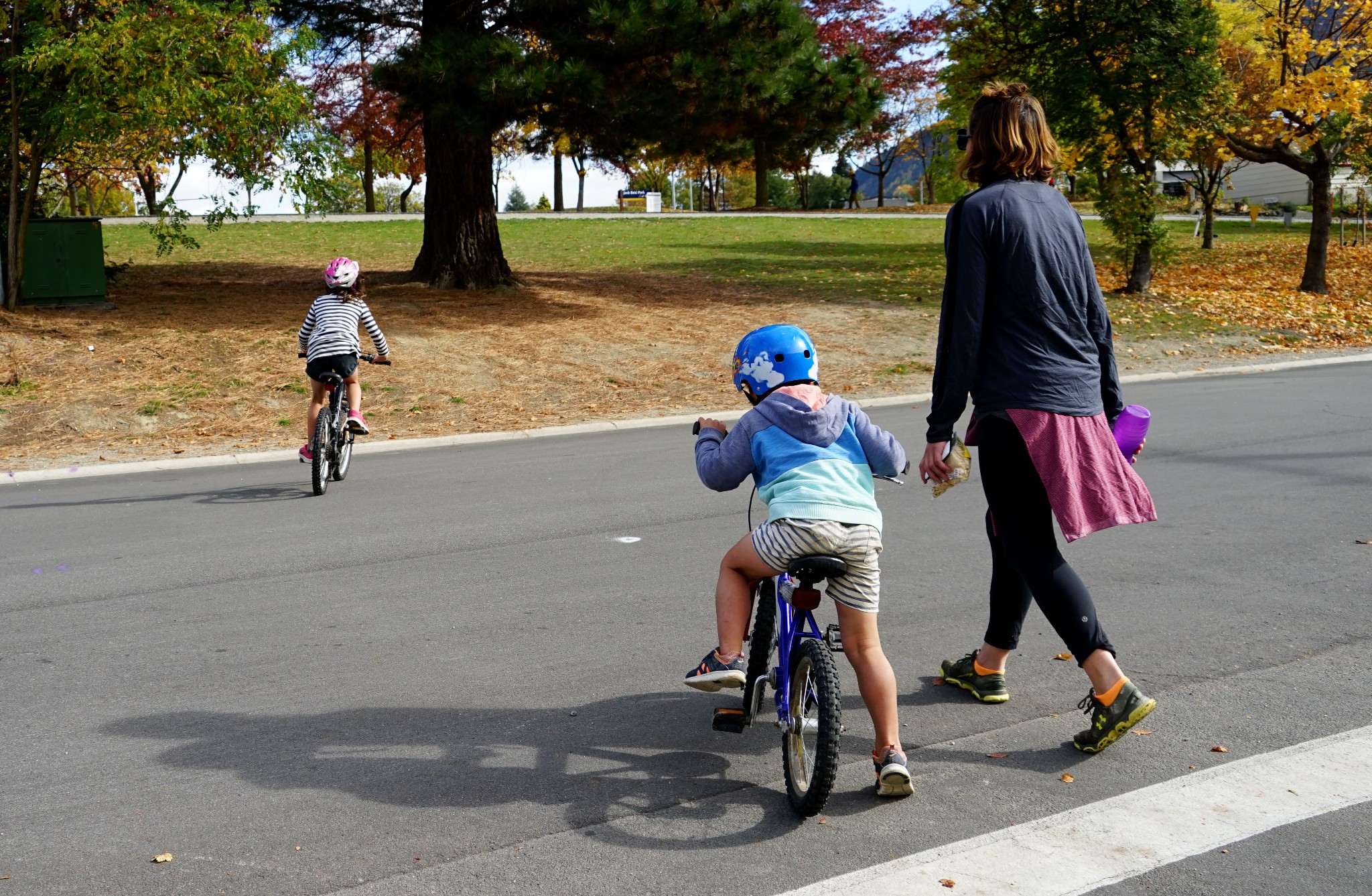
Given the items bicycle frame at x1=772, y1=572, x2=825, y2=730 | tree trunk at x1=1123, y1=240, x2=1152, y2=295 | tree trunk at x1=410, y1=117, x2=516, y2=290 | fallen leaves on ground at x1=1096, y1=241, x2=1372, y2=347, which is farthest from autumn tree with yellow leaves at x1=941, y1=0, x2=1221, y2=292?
bicycle frame at x1=772, y1=572, x2=825, y2=730

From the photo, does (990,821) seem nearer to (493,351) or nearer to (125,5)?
(493,351)

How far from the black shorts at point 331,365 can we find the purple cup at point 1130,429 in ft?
21.2

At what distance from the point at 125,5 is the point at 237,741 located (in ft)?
41.5

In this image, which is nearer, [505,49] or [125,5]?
[125,5]

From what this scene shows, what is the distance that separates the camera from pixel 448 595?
616 centimetres

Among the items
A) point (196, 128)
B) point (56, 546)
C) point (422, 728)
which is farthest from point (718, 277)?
point (422, 728)

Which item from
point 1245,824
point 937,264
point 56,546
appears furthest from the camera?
point 937,264

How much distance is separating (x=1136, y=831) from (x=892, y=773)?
2.22 feet

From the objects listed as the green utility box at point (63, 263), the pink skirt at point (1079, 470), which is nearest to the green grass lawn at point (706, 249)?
the green utility box at point (63, 263)

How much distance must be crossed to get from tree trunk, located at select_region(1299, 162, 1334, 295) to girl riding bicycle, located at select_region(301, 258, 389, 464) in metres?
19.2

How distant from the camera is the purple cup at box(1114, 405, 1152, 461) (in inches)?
162

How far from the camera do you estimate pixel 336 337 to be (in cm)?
933

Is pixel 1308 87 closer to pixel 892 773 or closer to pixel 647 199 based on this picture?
pixel 892 773

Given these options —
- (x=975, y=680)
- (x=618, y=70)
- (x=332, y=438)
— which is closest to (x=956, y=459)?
(x=975, y=680)
